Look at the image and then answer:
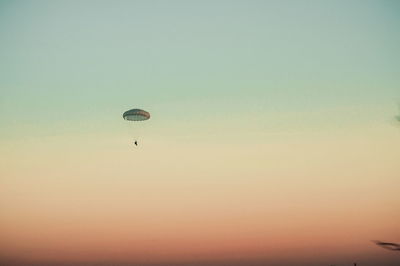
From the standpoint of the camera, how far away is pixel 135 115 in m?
97.1

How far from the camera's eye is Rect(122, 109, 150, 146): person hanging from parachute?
96688mm

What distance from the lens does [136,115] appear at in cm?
9712

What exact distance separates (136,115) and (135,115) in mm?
188

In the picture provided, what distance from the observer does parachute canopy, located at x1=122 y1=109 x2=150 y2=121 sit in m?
96.7

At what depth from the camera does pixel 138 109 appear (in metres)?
97.4

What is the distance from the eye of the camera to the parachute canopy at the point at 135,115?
96.7 metres

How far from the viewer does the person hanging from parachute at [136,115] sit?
9669 centimetres

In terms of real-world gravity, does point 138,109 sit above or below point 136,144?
above

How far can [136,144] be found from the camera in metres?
95.0

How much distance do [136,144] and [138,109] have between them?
6994mm
